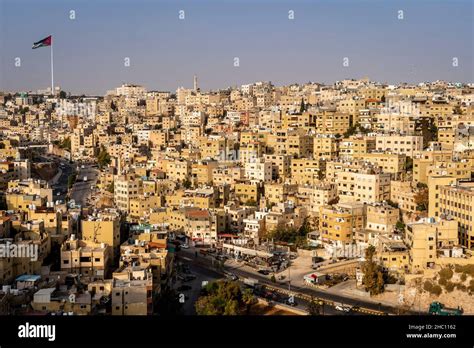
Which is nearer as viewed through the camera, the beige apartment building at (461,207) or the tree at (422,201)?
the beige apartment building at (461,207)

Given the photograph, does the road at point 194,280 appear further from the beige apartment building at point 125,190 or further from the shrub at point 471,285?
the beige apartment building at point 125,190

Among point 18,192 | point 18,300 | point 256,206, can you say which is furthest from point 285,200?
point 18,300

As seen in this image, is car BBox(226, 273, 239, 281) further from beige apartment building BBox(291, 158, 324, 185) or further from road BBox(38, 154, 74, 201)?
road BBox(38, 154, 74, 201)

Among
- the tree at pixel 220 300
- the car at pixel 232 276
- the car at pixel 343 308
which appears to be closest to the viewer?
the tree at pixel 220 300

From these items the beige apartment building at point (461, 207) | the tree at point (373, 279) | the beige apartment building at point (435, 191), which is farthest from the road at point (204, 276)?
the beige apartment building at point (435, 191)

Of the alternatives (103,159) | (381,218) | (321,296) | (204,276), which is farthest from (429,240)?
(103,159)

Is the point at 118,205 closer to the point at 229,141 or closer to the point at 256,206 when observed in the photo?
the point at 256,206

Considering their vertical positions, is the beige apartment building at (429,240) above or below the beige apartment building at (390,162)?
below
